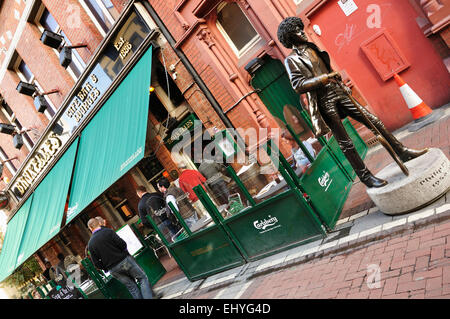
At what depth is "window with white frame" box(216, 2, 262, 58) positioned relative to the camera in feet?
28.5

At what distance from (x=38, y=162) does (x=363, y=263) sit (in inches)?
546

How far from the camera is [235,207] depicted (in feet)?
17.0

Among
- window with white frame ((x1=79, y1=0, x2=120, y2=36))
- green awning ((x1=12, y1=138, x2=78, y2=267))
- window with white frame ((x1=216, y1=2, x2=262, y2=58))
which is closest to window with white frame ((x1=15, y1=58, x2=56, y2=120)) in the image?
green awning ((x1=12, y1=138, x2=78, y2=267))

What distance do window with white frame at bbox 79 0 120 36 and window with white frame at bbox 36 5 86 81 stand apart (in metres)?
1.49

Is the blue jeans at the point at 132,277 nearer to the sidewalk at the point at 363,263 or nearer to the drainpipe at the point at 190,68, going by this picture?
the sidewalk at the point at 363,263

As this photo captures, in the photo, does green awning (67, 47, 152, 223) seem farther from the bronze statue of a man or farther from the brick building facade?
the bronze statue of a man

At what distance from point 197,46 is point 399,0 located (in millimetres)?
4624

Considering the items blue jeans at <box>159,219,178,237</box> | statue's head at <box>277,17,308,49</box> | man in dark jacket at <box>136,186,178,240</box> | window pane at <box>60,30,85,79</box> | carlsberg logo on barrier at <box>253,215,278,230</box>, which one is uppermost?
window pane at <box>60,30,85,79</box>

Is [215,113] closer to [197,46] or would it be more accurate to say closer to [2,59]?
[197,46]

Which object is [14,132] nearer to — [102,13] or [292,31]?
[102,13]

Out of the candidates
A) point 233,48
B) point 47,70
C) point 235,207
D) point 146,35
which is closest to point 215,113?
point 233,48

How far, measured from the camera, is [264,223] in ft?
15.8

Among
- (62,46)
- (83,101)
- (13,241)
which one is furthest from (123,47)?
(13,241)

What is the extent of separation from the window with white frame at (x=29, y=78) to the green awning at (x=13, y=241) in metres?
3.58
